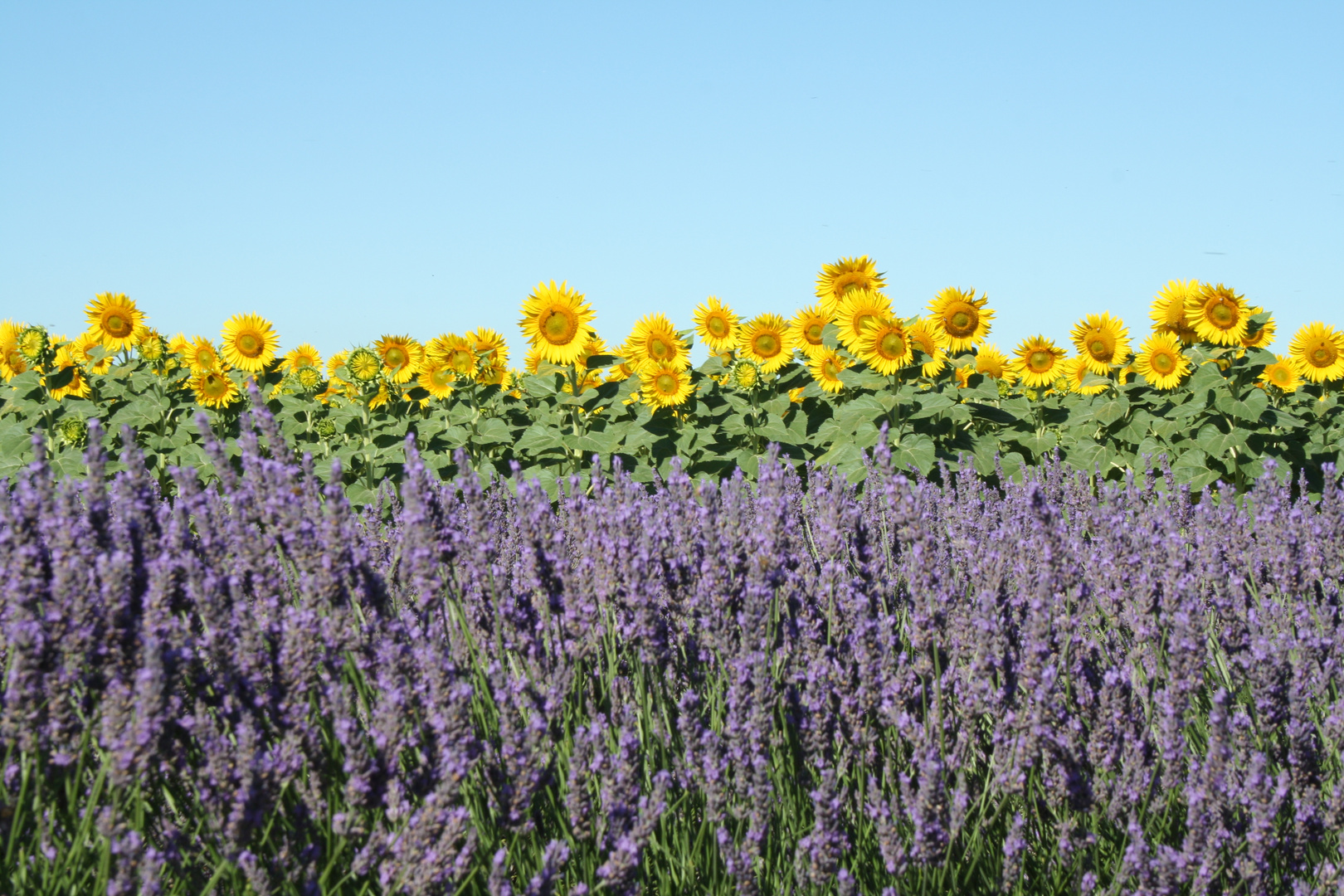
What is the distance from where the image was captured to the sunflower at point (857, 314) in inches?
286

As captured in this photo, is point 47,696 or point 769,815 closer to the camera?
point 47,696

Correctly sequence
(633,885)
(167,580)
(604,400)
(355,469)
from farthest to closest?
1. (355,469)
2. (604,400)
3. (633,885)
4. (167,580)

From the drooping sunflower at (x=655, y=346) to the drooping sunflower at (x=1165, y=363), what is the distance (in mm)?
3771

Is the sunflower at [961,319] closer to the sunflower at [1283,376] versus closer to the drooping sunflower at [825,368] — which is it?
the drooping sunflower at [825,368]

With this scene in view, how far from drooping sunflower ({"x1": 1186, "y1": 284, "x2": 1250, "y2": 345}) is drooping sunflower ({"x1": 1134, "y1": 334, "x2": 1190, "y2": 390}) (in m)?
0.32

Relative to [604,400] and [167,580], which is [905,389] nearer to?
[604,400]

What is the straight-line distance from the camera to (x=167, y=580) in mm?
1662

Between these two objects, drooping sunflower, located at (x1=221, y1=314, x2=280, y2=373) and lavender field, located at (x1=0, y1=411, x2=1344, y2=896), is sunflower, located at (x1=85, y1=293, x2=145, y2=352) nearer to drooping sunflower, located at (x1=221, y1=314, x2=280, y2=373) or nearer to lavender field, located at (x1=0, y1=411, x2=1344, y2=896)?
drooping sunflower, located at (x1=221, y1=314, x2=280, y2=373)

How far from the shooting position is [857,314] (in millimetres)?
7324

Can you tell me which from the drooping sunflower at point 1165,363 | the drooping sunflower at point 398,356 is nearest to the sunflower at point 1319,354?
the drooping sunflower at point 1165,363

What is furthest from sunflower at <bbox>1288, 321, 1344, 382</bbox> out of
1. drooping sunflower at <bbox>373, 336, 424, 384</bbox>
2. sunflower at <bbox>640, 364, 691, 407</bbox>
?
Answer: drooping sunflower at <bbox>373, 336, 424, 384</bbox>

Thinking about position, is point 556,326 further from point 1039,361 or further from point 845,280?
point 1039,361

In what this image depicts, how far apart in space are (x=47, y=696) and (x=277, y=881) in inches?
20.5

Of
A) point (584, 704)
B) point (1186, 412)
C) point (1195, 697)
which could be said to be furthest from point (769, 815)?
point (1186, 412)
